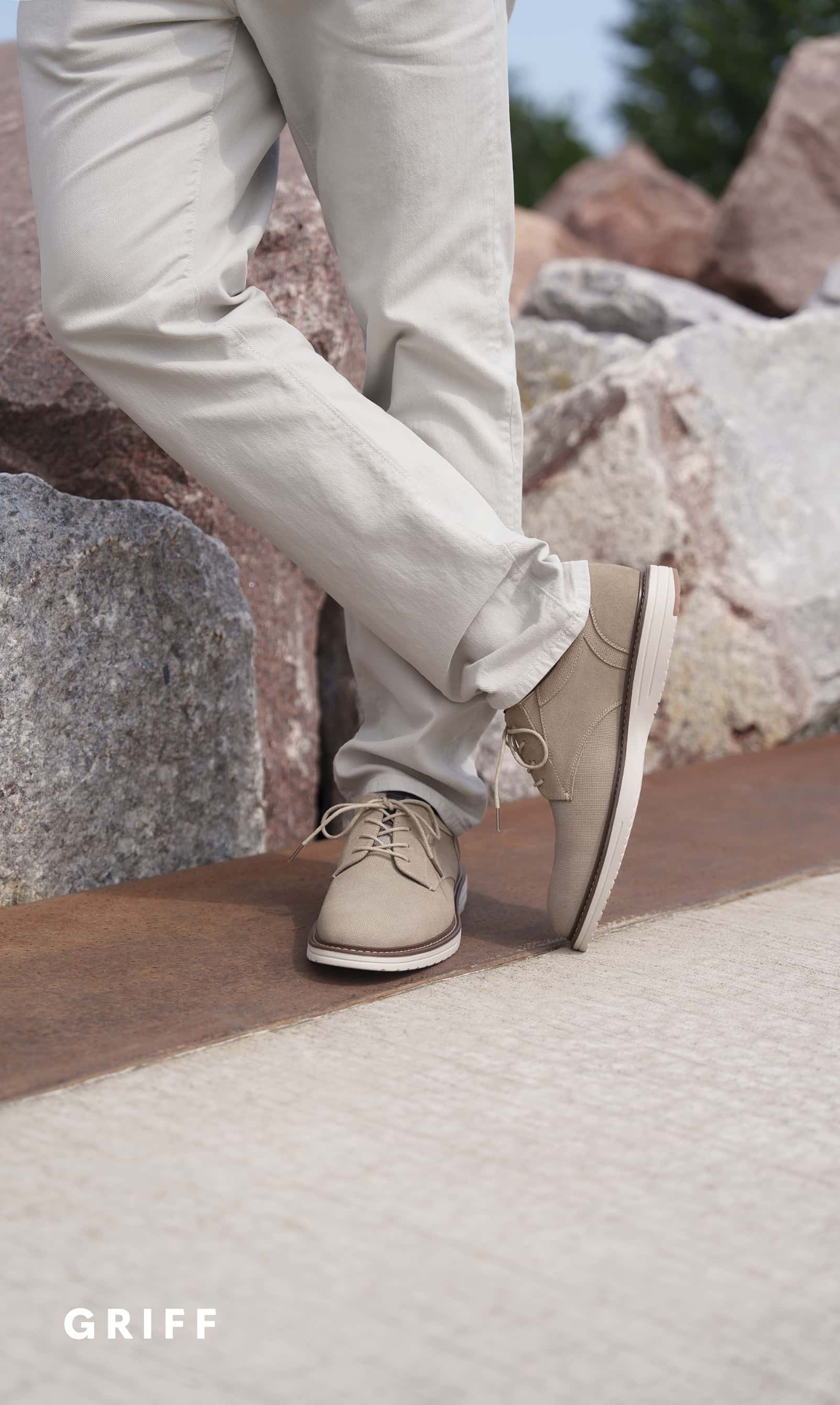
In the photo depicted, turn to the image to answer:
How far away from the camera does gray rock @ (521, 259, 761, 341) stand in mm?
4234

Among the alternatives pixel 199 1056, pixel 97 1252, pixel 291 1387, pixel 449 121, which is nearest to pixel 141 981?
pixel 199 1056

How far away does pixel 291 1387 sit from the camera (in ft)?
2.10

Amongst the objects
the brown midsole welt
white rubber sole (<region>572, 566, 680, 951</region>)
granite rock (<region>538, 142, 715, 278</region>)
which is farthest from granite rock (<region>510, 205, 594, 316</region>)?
the brown midsole welt

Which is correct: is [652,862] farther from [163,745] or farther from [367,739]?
[163,745]

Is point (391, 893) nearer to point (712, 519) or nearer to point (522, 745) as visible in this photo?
point (522, 745)

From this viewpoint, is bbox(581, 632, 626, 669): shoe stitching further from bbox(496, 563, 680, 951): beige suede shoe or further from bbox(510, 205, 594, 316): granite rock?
bbox(510, 205, 594, 316): granite rock

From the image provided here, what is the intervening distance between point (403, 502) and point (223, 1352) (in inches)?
28.7

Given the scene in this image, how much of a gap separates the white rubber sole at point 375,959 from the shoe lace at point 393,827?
0.09 metres

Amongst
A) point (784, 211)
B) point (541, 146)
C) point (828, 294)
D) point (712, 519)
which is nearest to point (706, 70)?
point (541, 146)

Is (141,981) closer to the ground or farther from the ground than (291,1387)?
closer to the ground

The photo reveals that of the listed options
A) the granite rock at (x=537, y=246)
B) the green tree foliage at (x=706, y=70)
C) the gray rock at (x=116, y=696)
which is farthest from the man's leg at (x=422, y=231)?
the green tree foliage at (x=706, y=70)

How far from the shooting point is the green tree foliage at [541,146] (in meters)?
19.6

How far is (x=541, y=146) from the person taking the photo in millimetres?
19984

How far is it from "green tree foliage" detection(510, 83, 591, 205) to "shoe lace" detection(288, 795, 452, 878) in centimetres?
1938
